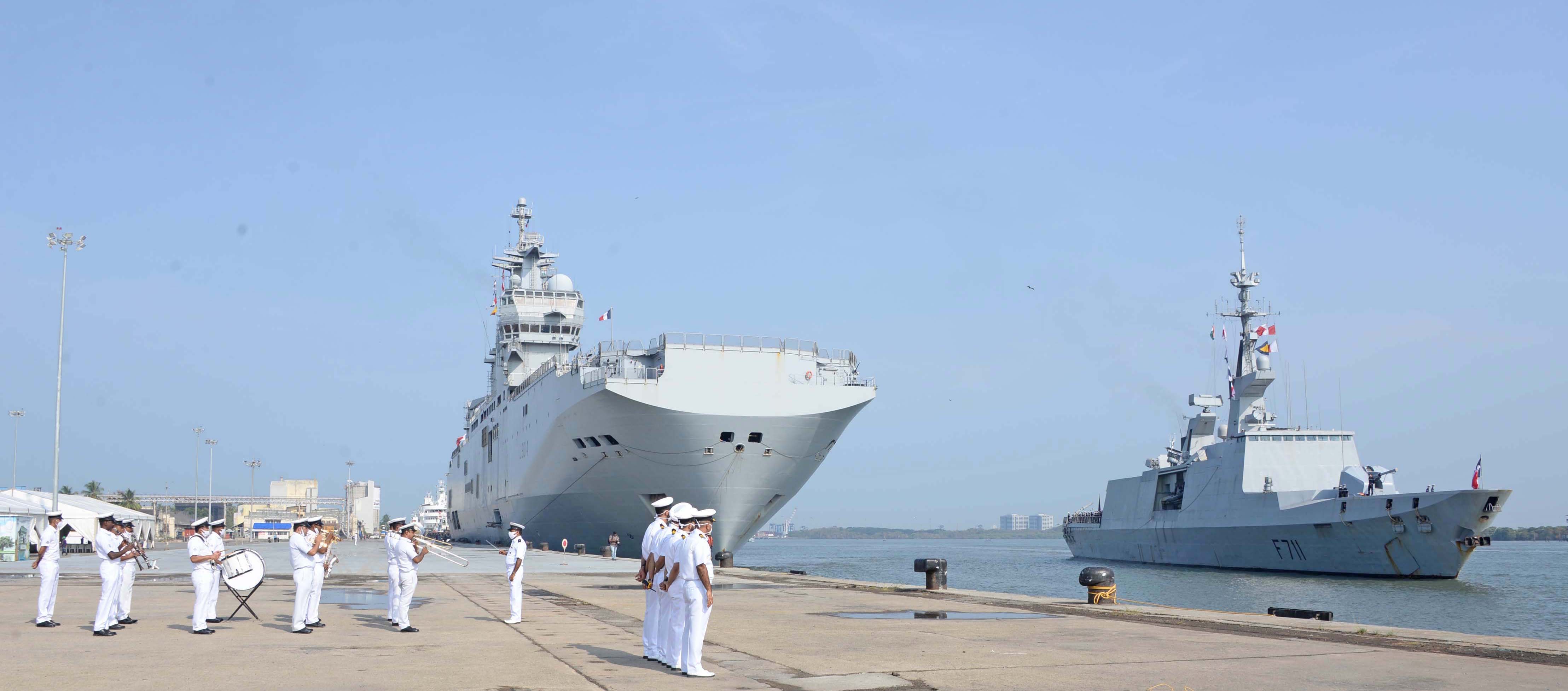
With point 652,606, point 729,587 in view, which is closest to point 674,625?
point 652,606

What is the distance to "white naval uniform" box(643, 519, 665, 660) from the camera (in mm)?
9856

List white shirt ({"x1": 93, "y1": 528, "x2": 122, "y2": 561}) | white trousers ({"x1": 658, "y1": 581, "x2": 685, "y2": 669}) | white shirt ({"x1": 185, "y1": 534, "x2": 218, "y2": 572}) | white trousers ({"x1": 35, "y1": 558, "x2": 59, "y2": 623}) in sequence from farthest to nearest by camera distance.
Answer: white trousers ({"x1": 35, "y1": 558, "x2": 59, "y2": 623}) < white shirt ({"x1": 93, "y1": 528, "x2": 122, "y2": 561}) < white shirt ({"x1": 185, "y1": 534, "x2": 218, "y2": 572}) < white trousers ({"x1": 658, "y1": 581, "x2": 685, "y2": 669})

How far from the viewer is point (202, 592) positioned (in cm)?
1156

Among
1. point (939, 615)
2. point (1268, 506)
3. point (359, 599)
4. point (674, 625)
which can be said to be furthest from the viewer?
point (1268, 506)

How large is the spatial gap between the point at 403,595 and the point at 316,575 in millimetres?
1003

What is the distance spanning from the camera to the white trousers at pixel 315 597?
1209 cm

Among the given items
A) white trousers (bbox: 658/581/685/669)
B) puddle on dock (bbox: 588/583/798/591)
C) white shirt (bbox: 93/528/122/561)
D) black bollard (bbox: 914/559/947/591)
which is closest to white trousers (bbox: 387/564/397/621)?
white shirt (bbox: 93/528/122/561)

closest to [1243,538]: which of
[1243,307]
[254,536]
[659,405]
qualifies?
[1243,307]

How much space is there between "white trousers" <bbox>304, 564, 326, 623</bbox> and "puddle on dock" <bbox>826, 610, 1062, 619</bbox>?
6177 millimetres

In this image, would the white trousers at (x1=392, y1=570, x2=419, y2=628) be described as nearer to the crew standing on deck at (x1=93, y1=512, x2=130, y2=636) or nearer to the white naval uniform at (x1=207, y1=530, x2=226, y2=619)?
the white naval uniform at (x1=207, y1=530, x2=226, y2=619)

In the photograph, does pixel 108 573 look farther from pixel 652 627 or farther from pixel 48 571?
pixel 652 627

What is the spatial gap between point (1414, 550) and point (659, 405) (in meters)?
25.9

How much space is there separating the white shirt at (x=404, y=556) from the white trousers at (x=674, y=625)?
4.01 metres

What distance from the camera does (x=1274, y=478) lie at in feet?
143
